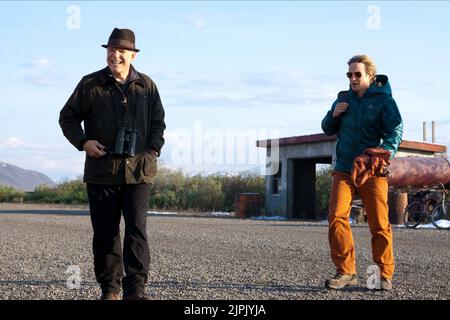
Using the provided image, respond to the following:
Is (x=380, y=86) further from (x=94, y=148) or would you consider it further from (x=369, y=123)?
(x=94, y=148)

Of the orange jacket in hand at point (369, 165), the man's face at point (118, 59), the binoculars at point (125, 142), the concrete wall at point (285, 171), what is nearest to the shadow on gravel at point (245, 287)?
the orange jacket in hand at point (369, 165)

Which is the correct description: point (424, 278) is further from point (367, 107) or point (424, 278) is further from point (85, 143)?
point (85, 143)

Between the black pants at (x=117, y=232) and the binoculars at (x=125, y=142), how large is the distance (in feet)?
0.95

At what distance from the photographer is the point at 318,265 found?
9.36 meters

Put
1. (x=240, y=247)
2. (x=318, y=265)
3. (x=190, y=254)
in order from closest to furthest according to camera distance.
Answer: (x=318, y=265), (x=190, y=254), (x=240, y=247)

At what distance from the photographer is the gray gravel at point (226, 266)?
22.1ft

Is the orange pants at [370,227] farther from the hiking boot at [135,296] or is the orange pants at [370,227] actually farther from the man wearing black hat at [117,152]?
the hiking boot at [135,296]

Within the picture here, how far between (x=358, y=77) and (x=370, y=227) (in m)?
1.39

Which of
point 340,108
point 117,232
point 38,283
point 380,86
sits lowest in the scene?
point 38,283

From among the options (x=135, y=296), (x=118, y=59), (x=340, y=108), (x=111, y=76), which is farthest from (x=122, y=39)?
(x=340, y=108)

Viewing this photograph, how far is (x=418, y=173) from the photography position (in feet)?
72.2

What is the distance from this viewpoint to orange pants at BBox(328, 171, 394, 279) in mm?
7098
